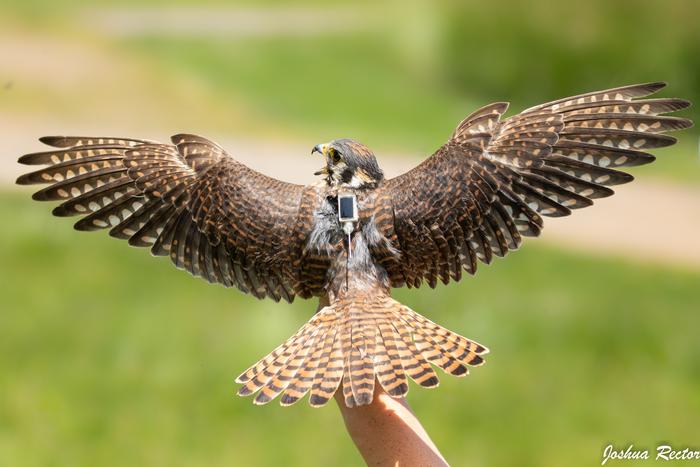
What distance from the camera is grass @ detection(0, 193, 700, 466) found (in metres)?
10.7

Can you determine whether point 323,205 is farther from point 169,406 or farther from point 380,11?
point 380,11

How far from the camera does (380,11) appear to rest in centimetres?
3338

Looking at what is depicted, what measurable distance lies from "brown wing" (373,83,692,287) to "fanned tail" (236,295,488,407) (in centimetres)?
32

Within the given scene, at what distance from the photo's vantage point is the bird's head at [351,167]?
5.15 metres

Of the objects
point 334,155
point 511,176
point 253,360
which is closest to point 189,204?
point 334,155

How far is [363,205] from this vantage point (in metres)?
5.14

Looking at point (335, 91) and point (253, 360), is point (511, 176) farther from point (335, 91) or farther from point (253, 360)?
point (335, 91)

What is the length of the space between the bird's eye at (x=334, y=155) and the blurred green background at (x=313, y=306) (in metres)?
5.63
